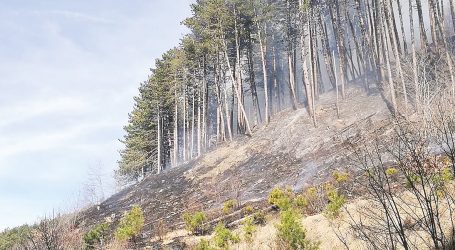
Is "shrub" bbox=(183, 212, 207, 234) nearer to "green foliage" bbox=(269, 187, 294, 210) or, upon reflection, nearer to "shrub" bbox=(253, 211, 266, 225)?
"shrub" bbox=(253, 211, 266, 225)

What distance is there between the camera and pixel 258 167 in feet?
77.9

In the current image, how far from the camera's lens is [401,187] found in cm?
1273

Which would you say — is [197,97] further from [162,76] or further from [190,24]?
[190,24]

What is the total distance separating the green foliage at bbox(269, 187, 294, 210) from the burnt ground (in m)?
1.35

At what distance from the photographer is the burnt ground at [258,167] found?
20.2 m

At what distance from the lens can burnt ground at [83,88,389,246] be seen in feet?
66.3

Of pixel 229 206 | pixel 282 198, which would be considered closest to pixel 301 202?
pixel 282 198

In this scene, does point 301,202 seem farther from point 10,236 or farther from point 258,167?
point 10,236

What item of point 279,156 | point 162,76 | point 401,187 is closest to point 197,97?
point 162,76

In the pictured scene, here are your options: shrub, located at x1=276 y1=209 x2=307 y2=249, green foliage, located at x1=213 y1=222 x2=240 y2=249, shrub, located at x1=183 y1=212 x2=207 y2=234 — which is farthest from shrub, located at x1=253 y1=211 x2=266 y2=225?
shrub, located at x1=276 y1=209 x2=307 y2=249

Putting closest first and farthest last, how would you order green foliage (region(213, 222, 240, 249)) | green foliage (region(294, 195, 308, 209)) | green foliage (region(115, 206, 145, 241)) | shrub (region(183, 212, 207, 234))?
green foliage (region(213, 222, 240, 249)) → green foliage (region(294, 195, 308, 209)) → shrub (region(183, 212, 207, 234)) → green foliage (region(115, 206, 145, 241))

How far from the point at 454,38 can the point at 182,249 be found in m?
24.5

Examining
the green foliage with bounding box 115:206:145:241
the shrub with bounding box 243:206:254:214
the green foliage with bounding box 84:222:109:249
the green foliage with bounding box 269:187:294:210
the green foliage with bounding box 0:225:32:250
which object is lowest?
the green foliage with bounding box 0:225:32:250

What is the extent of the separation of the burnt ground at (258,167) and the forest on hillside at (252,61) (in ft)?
3.95
